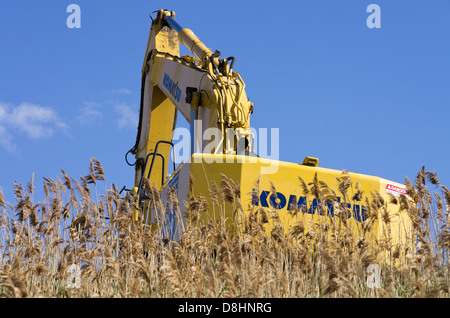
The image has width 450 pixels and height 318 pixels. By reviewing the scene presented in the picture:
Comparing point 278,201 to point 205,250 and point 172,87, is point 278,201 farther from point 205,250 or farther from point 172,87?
point 172,87

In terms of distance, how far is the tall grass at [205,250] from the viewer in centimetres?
560

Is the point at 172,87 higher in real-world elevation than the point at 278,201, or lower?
higher

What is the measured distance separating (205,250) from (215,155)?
2.90 m

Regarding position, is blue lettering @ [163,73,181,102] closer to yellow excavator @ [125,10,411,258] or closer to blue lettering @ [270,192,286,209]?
yellow excavator @ [125,10,411,258]

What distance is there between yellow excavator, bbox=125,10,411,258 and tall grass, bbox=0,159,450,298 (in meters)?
0.30

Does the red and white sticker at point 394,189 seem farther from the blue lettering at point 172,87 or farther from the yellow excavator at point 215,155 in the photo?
the blue lettering at point 172,87

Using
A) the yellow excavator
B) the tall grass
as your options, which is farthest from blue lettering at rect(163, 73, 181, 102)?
the tall grass

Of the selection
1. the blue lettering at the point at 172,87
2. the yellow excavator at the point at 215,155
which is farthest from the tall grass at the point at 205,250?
the blue lettering at the point at 172,87

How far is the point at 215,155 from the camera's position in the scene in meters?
8.32

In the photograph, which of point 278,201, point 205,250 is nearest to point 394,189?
point 278,201

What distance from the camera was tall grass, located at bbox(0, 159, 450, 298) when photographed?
560 centimetres

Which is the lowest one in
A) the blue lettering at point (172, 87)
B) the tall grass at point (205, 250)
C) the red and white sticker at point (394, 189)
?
the tall grass at point (205, 250)

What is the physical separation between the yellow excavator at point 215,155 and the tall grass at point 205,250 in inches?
11.6
